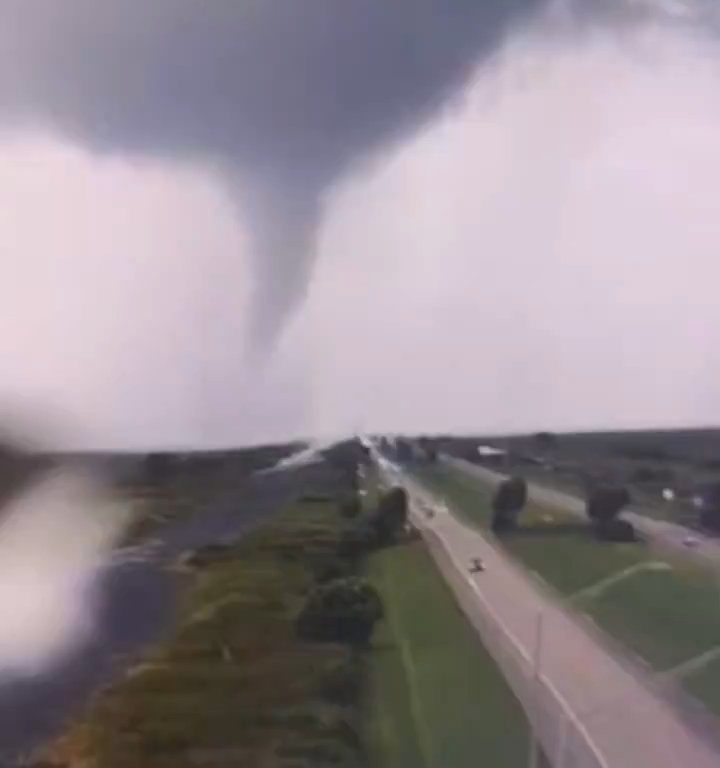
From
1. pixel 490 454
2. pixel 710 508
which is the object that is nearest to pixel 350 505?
pixel 490 454

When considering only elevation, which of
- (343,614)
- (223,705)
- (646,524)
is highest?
(646,524)

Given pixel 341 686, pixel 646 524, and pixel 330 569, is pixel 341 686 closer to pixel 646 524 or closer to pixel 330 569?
pixel 330 569

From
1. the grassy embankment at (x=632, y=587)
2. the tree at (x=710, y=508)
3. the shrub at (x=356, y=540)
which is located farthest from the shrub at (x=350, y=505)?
the tree at (x=710, y=508)

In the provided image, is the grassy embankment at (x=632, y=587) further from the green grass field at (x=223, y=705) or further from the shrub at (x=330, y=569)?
the green grass field at (x=223, y=705)

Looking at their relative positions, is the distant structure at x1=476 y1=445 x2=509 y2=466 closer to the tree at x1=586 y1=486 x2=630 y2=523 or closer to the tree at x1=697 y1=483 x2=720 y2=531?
the tree at x1=586 y1=486 x2=630 y2=523

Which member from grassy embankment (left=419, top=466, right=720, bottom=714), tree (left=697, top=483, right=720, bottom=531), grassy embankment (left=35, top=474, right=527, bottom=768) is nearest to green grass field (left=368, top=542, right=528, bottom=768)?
grassy embankment (left=35, top=474, right=527, bottom=768)

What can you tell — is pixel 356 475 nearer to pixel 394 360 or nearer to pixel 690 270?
pixel 394 360

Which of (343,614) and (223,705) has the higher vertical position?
(343,614)
